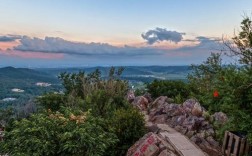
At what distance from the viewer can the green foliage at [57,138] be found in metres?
10.5

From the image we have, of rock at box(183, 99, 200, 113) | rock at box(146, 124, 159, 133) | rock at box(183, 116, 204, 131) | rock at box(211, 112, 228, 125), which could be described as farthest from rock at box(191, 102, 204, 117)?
rock at box(146, 124, 159, 133)

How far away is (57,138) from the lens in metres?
10.9

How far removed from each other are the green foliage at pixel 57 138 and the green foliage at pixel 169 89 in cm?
1052

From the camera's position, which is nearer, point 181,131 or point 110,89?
point 181,131

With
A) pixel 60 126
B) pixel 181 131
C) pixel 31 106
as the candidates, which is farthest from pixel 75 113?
pixel 31 106

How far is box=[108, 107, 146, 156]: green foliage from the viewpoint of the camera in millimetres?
13258

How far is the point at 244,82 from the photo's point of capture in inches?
420

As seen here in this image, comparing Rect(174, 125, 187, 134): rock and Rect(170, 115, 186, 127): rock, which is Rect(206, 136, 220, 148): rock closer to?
Rect(174, 125, 187, 134): rock

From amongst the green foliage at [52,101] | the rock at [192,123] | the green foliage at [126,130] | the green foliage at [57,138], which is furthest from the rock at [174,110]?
the green foliage at [52,101]

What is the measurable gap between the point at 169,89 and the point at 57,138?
12.1 meters

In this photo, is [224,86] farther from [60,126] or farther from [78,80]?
[78,80]

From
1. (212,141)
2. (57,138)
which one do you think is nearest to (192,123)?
(212,141)

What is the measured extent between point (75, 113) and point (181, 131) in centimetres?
480

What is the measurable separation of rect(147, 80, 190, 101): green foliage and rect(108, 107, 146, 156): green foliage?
8138 millimetres
